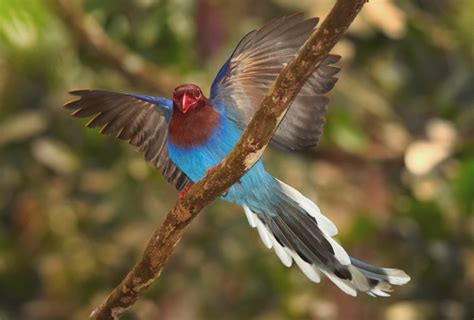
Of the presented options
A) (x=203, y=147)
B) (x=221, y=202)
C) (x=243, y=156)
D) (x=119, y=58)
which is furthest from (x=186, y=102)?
(x=221, y=202)

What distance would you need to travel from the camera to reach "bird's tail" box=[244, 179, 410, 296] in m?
2.40

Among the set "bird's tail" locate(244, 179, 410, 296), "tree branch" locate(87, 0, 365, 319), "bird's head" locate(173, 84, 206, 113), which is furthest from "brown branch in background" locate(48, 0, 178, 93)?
"tree branch" locate(87, 0, 365, 319)

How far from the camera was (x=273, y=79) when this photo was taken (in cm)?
232

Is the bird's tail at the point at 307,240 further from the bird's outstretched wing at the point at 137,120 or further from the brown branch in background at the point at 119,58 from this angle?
the brown branch in background at the point at 119,58

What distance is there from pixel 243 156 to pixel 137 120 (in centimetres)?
87

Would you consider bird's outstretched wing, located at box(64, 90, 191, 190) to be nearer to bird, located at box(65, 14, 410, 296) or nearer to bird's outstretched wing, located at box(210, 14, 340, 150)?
bird, located at box(65, 14, 410, 296)

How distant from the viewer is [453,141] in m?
4.43

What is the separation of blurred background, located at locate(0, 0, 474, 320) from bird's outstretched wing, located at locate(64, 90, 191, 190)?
1.78 meters

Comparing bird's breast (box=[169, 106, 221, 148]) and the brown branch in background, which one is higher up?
bird's breast (box=[169, 106, 221, 148])

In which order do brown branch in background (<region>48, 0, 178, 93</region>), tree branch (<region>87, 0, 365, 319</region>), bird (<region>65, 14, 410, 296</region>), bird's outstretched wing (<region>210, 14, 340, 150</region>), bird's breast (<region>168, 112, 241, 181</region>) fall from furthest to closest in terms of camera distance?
brown branch in background (<region>48, 0, 178, 93</region>) < bird's breast (<region>168, 112, 241, 181</region>) < bird (<region>65, 14, 410, 296</region>) < bird's outstretched wing (<region>210, 14, 340, 150</region>) < tree branch (<region>87, 0, 365, 319</region>)

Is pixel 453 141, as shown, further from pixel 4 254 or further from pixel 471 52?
pixel 4 254

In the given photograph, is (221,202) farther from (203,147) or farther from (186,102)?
(186,102)

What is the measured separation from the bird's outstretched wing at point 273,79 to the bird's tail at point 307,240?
18 cm

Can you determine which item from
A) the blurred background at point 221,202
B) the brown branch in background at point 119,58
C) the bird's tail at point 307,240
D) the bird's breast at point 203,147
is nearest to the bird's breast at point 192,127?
the bird's breast at point 203,147
